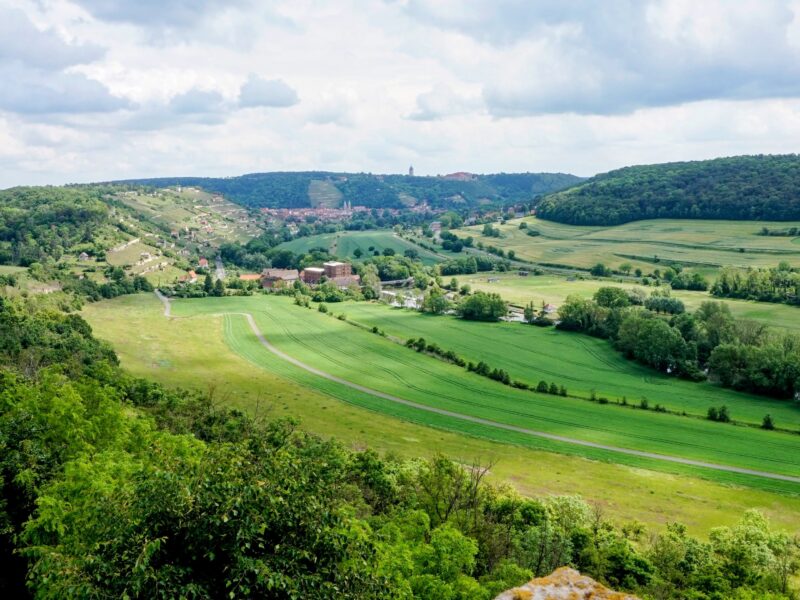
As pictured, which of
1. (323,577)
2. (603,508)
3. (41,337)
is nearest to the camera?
(323,577)

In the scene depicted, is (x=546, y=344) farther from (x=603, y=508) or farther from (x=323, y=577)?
(x=323, y=577)

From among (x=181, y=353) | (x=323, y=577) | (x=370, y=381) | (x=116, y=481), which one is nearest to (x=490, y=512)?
(x=116, y=481)

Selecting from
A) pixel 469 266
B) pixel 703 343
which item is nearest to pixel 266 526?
pixel 703 343

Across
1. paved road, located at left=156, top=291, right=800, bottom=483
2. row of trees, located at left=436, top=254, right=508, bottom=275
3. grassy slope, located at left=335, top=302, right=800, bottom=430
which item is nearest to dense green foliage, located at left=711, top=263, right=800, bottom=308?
grassy slope, located at left=335, top=302, right=800, bottom=430

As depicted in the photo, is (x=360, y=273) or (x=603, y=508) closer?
(x=603, y=508)

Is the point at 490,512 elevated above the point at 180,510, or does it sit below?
below

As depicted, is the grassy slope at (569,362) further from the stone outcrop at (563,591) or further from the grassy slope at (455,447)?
the stone outcrop at (563,591)

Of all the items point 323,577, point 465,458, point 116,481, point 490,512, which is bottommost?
point 465,458

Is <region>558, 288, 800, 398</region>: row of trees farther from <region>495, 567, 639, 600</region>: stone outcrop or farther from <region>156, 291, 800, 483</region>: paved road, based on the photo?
<region>495, 567, 639, 600</region>: stone outcrop

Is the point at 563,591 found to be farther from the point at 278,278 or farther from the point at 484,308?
the point at 278,278
